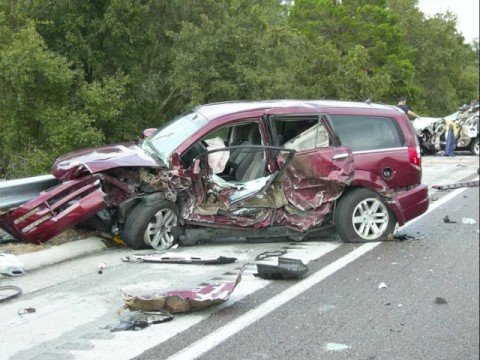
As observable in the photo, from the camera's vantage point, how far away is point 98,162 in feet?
23.1

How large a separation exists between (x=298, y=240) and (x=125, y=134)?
622 inches

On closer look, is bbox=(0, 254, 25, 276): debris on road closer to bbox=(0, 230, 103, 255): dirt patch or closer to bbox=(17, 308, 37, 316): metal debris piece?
bbox=(0, 230, 103, 255): dirt patch

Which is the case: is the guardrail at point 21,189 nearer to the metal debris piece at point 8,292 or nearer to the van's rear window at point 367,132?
the metal debris piece at point 8,292

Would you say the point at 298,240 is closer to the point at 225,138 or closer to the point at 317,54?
the point at 225,138

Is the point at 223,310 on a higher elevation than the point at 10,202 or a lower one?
lower

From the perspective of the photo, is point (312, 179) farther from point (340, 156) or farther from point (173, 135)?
point (173, 135)

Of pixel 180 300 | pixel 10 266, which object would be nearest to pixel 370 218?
pixel 180 300

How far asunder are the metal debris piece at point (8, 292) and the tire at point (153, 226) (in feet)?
5.36

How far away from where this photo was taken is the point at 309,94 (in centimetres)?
2667

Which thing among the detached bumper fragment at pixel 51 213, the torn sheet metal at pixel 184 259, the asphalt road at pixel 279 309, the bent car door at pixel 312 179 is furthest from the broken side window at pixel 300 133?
the detached bumper fragment at pixel 51 213

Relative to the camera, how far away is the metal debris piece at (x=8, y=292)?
5430 mm

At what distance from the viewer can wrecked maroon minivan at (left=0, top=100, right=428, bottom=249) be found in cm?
699

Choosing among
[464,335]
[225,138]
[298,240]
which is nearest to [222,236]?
[298,240]

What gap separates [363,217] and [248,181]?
59.2 inches
